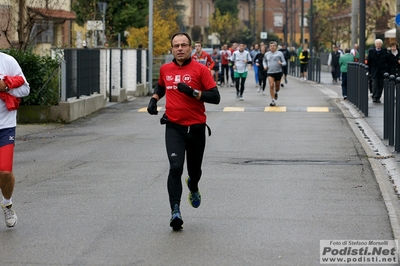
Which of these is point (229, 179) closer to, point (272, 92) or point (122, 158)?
point (122, 158)

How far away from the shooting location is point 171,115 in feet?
27.5

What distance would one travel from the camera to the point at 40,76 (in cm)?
1978

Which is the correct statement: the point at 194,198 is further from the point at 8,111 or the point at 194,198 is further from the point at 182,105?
the point at 8,111

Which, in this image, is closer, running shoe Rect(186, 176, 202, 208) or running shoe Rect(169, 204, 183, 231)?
→ running shoe Rect(169, 204, 183, 231)

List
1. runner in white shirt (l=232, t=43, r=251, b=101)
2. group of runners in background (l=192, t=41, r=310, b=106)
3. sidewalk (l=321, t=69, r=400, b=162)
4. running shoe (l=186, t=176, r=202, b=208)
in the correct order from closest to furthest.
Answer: running shoe (l=186, t=176, r=202, b=208) < sidewalk (l=321, t=69, r=400, b=162) < group of runners in background (l=192, t=41, r=310, b=106) < runner in white shirt (l=232, t=43, r=251, b=101)

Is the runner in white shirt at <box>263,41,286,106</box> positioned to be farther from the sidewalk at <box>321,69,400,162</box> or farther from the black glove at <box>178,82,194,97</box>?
the black glove at <box>178,82,194,97</box>

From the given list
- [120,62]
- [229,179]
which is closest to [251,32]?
[120,62]

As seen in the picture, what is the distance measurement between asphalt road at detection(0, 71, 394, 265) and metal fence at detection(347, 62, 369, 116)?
3.64m

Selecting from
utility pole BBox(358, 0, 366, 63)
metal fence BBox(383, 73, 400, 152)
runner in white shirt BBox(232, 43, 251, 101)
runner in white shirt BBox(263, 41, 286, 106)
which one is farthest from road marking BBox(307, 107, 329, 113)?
metal fence BBox(383, 73, 400, 152)

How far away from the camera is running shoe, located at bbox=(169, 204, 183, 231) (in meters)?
8.03

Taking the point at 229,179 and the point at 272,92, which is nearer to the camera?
the point at 229,179

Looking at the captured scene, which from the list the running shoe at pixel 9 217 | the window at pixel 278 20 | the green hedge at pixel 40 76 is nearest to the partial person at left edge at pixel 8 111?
the running shoe at pixel 9 217

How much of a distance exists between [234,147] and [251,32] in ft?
300

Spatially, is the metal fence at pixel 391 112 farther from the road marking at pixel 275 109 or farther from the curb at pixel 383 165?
the road marking at pixel 275 109
